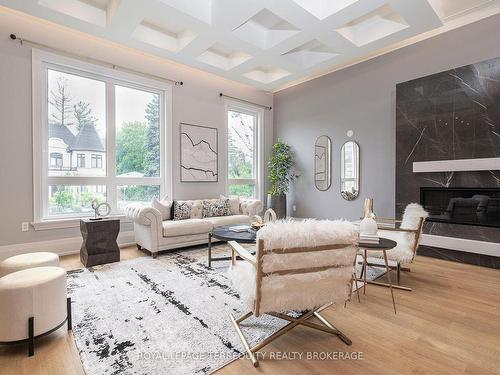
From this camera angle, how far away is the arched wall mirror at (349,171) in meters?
5.01

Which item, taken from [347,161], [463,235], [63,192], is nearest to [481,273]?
[463,235]

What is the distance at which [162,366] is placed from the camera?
156 centimetres

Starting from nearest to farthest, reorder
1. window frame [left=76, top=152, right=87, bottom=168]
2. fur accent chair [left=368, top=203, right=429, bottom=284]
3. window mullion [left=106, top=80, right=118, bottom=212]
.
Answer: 1. fur accent chair [left=368, top=203, right=429, bottom=284]
2. window frame [left=76, top=152, right=87, bottom=168]
3. window mullion [left=106, top=80, right=118, bottom=212]

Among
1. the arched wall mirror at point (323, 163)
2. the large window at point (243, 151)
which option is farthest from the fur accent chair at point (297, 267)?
the large window at point (243, 151)

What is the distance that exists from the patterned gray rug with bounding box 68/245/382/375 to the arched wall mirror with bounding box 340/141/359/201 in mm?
2197

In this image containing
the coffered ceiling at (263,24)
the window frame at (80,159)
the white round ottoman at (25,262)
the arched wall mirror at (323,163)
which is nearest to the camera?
the white round ottoman at (25,262)

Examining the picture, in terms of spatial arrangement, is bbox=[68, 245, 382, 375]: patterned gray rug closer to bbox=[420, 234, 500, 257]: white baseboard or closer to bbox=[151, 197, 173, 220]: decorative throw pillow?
bbox=[151, 197, 173, 220]: decorative throw pillow

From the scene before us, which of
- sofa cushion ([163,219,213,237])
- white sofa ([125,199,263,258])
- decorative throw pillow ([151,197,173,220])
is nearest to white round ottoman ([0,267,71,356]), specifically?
white sofa ([125,199,263,258])

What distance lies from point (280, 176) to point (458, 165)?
10.6 ft

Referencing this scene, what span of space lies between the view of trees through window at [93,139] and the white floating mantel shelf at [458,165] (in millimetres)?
4316

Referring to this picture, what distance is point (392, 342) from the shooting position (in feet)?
5.97

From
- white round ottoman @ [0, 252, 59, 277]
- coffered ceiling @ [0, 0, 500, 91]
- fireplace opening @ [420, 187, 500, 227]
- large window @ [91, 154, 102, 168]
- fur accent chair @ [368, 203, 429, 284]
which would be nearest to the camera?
white round ottoman @ [0, 252, 59, 277]

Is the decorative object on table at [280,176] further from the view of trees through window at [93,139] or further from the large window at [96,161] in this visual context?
the large window at [96,161]

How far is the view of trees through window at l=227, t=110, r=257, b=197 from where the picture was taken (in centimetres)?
599
